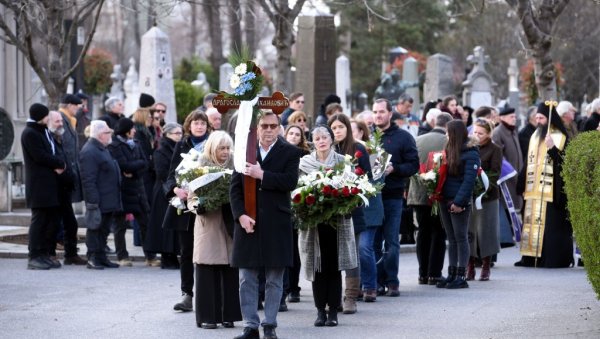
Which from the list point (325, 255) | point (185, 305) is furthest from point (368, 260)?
point (185, 305)

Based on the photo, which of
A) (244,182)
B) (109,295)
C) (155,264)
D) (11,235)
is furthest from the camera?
(11,235)

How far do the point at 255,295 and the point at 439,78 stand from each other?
22.2m

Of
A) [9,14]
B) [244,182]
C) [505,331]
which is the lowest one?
[505,331]

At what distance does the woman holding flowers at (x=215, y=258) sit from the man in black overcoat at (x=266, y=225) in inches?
32.5

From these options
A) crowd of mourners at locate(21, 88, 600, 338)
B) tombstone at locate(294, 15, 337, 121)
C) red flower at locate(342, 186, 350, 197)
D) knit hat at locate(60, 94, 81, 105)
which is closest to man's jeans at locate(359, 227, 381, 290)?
crowd of mourners at locate(21, 88, 600, 338)

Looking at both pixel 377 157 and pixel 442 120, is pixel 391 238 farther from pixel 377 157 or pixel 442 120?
pixel 442 120

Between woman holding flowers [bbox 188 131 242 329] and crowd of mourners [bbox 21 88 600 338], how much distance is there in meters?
0.01

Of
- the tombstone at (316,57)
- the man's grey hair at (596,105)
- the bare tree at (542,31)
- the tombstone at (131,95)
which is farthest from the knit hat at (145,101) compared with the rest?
the tombstone at (131,95)

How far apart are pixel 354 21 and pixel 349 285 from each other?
159 feet

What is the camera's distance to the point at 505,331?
10867 millimetres

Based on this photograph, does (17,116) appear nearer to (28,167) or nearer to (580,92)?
(28,167)

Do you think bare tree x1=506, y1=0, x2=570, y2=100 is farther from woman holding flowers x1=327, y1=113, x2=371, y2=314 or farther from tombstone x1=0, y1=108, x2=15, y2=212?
tombstone x1=0, y1=108, x2=15, y2=212

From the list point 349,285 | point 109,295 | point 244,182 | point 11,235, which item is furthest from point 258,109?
point 11,235

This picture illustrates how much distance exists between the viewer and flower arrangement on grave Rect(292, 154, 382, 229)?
11.4m
